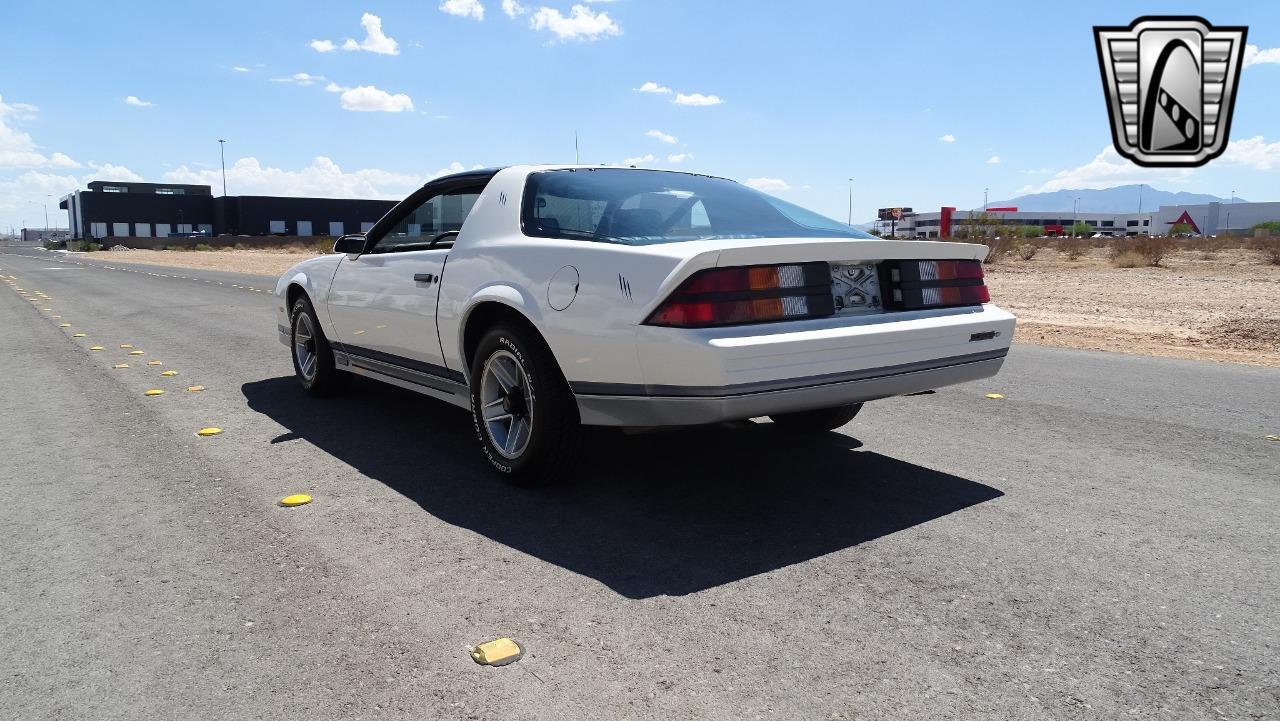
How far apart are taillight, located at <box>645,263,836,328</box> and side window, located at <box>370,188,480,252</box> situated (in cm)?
174

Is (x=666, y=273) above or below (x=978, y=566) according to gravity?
above

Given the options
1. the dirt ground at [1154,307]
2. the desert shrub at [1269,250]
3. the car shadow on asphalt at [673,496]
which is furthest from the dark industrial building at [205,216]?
the car shadow on asphalt at [673,496]

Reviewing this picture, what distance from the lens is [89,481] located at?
14.4 feet

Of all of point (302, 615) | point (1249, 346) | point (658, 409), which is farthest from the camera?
point (1249, 346)

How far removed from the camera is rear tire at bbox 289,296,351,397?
6.27m

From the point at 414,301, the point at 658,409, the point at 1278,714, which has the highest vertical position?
the point at 414,301

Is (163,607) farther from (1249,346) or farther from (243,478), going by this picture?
(1249,346)

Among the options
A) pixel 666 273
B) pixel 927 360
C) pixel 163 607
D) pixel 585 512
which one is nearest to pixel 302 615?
pixel 163 607

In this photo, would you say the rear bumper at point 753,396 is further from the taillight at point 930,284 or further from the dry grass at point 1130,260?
the dry grass at point 1130,260

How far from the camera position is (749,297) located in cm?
342

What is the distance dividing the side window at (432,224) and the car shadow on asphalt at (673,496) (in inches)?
43.5

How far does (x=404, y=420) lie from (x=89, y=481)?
1771mm

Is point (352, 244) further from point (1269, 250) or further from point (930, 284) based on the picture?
point (1269, 250)

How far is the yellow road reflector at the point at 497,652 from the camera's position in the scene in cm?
251
